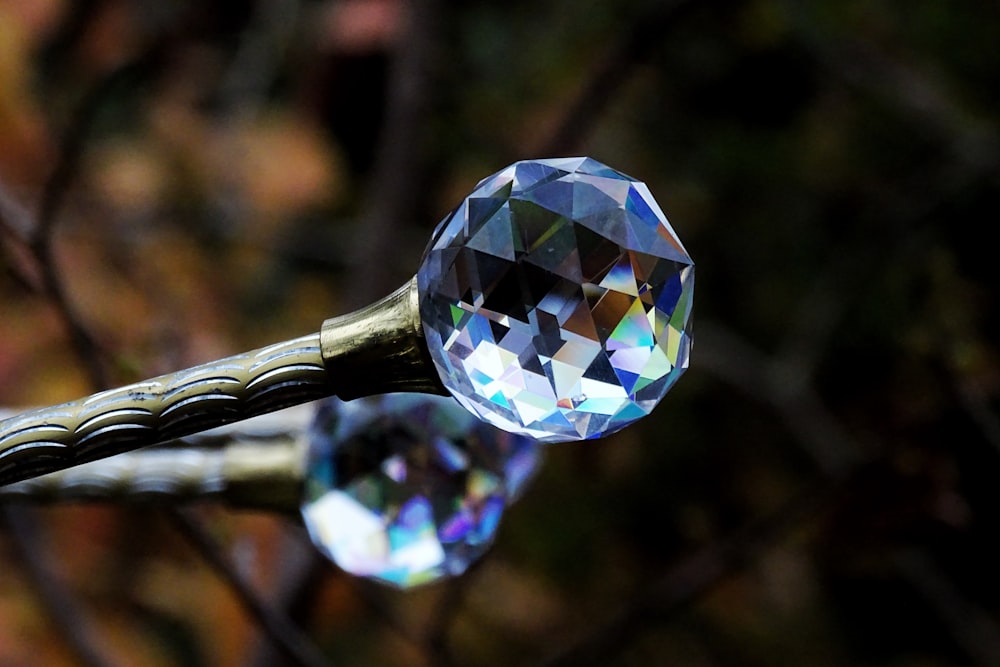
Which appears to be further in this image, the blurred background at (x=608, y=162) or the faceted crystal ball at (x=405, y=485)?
the blurred background at (x=608, y=162)

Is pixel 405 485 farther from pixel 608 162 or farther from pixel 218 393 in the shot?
pixel 608 162

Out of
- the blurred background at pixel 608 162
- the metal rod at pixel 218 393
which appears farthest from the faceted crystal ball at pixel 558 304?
the blurred background at pixel 608 162

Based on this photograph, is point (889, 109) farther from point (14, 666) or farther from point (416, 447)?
point (14, 666)

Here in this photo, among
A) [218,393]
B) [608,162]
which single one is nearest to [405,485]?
[218,393]

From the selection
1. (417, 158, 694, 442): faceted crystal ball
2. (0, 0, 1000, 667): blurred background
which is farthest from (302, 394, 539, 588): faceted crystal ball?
(0, 0, 1000, 667): blurred background

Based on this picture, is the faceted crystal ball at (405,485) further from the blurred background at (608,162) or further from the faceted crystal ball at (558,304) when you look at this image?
the blurred background at (608,162)

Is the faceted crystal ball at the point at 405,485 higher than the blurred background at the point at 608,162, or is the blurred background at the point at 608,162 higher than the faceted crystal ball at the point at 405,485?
the faceted crystal ball at the point at 405,485
